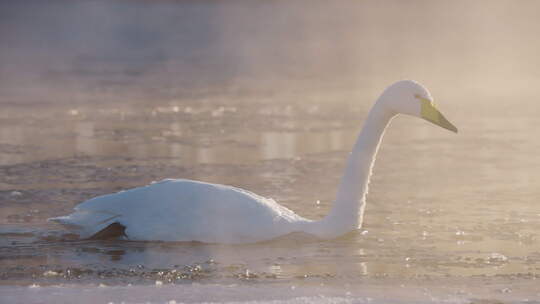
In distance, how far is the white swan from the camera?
7.48m

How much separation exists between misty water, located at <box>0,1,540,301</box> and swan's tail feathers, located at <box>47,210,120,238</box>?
0.47 feet

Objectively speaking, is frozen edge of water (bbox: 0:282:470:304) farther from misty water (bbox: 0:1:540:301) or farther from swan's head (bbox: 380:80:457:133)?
swan's head (bbox: 380:80:457:133)

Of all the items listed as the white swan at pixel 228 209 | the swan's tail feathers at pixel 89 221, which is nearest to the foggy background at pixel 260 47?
the swan's tail feathers at pixel 89 221

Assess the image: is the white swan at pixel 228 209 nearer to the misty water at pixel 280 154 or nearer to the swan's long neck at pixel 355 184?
the swan's long neck at pixel 355 184

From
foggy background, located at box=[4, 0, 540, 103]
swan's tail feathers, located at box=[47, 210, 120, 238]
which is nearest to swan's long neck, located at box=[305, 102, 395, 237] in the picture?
swan's tail feathers, located at box=[47, 210, 120, 238]

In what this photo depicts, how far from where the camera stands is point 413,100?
25.4ft

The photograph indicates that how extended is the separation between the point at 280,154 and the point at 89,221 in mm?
4441

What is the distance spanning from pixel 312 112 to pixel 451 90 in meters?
4.68

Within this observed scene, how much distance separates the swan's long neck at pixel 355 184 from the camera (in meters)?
7.71

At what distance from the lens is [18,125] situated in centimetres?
1426

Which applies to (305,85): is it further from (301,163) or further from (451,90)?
(301,163)

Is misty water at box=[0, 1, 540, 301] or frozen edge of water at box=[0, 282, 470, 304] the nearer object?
Answer: frozen edge of water at box=[0, 282, 470, 304]

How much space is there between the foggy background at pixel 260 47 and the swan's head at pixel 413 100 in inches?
404

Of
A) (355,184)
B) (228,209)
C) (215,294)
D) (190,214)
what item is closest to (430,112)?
(355,184)
